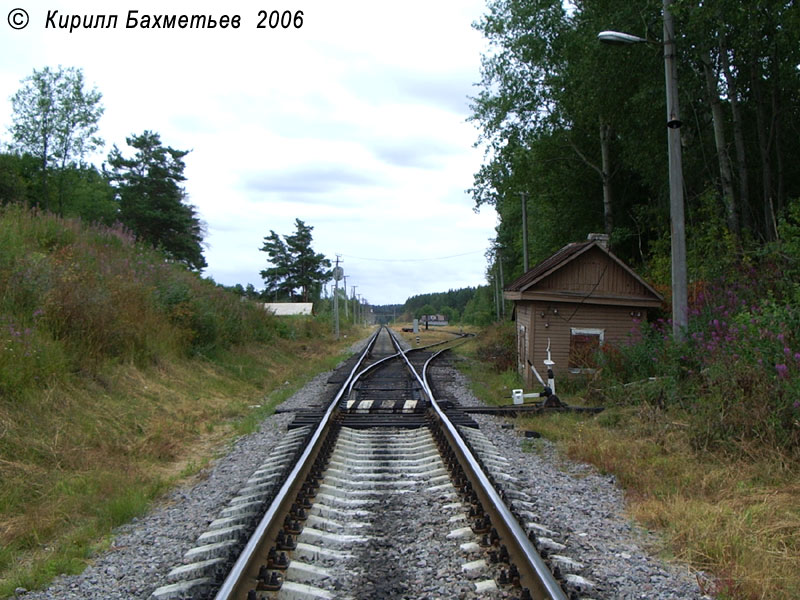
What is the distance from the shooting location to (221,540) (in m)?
4.48

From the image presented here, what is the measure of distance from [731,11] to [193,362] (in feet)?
44.8

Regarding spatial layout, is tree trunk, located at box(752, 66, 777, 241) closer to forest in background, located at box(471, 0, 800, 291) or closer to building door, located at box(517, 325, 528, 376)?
forest in background, located at box(471, 0, 800, 291)

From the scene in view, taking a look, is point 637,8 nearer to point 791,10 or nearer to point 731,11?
point 731,11

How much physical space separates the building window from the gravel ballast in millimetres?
5966

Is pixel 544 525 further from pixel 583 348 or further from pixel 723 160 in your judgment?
pixel 723 160

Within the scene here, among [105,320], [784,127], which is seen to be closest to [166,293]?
[105,320]

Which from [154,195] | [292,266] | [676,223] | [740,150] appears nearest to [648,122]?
[740,150]

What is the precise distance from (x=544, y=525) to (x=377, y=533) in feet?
3.99

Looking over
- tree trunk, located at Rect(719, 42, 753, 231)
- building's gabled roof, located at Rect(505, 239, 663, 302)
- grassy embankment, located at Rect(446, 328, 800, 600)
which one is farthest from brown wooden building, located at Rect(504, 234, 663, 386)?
tree trunk, located at Rect(719, 42, 753, 231)

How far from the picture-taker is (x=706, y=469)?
629 cm

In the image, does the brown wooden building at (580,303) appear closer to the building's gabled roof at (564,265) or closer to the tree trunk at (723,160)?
the building's gabled roof at (564,265)

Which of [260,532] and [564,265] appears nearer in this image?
[260,532]

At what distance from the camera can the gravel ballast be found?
12.5ft

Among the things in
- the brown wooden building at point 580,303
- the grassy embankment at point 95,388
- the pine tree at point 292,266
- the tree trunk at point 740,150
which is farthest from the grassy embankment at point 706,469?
the pine tree at point 292,266
